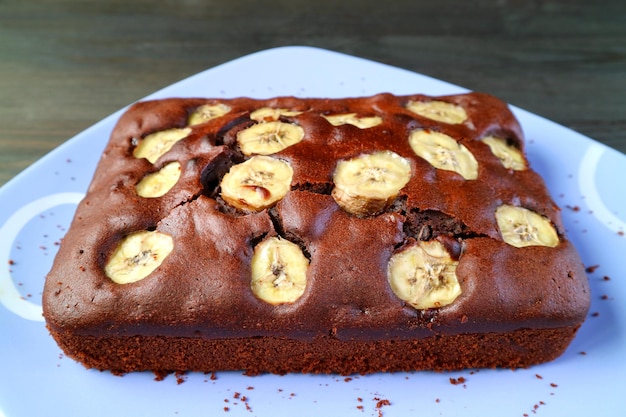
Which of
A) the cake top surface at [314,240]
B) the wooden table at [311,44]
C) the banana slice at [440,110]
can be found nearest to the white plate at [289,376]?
the cake top surface at [314,240]

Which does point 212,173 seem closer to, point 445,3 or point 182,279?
point 182,279

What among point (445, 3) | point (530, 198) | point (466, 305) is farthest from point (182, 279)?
point (445, 3)

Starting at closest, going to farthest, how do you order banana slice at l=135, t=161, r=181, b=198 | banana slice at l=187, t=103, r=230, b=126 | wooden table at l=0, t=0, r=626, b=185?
1. banana slice at l=135, t=161, r=181, b=198
2. banana slice at l=187, t=103, r=230, b=126
3. wooden table at l=0, t=0, r=626, b=185

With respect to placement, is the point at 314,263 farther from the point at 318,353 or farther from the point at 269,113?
the point at 269,113

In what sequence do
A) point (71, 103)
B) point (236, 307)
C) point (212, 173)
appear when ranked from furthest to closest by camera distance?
point (71, 103), point (212, 173), point (236, 307)

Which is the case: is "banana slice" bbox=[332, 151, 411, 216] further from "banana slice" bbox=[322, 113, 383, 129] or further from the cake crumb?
the cake crumb

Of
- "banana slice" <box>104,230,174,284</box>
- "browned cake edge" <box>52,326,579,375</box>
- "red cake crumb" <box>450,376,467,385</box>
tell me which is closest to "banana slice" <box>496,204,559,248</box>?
"browned cake edge" <box>52,326,579,375</box>
